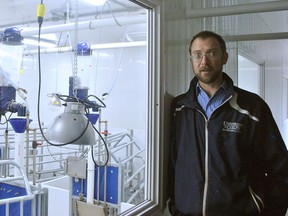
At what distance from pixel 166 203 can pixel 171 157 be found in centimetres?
29

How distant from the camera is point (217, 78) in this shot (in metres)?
1.45

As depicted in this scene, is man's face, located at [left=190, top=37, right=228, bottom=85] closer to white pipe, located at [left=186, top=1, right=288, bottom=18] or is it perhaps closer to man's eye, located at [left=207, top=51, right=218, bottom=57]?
man's eye, located at [left=207, top=51, right=218, bottom=57]

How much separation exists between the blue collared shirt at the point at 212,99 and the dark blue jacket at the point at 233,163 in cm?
3

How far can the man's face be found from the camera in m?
1.41

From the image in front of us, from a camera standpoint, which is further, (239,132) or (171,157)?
(171,157)

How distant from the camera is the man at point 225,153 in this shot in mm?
1296

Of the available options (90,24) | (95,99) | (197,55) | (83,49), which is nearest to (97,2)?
(90,24)

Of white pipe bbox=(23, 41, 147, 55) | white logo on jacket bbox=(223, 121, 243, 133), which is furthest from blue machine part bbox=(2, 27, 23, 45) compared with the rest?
white logo on jacket bbox=(223, 121, 243, 133)

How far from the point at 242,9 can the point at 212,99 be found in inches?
20.8

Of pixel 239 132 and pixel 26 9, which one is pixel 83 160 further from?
pixel 26 9

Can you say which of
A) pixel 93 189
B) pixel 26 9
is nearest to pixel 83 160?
pixel 93 189

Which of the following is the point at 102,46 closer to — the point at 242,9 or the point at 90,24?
the point at 90,24

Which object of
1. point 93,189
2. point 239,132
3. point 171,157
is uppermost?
point 239,132

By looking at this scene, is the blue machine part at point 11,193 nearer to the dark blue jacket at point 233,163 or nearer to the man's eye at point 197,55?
the dark blue jacket at point 233,163
